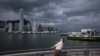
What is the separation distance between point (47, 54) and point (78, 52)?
2431mm

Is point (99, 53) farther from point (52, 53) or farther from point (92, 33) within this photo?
point (92, 33)

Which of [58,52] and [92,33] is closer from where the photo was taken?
[58,52]

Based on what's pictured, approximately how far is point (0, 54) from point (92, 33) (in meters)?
138

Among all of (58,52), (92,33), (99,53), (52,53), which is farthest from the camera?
(92,33)

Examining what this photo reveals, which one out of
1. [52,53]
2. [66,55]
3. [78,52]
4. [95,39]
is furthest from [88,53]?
[95,39]

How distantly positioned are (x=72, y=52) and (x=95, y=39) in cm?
12382

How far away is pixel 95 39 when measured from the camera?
13312cm

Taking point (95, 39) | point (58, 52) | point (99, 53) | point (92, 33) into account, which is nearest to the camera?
point (58, 52)

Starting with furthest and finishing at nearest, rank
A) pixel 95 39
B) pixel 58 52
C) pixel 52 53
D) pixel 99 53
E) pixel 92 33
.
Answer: pixel 92 33
pixel 95 39
pixel 99 53
pixel 52 53
pixel 58 52

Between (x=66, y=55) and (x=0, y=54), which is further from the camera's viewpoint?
(x=66, y=55)

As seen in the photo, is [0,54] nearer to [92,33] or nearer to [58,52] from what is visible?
[58,52]

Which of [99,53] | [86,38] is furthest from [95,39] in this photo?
[99,53]

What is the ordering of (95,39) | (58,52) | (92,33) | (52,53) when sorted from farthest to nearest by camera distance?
(92,33) → (95,39) → (52,53) → (58,52)

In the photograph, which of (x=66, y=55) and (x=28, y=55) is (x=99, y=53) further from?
(x=28, y=55)
